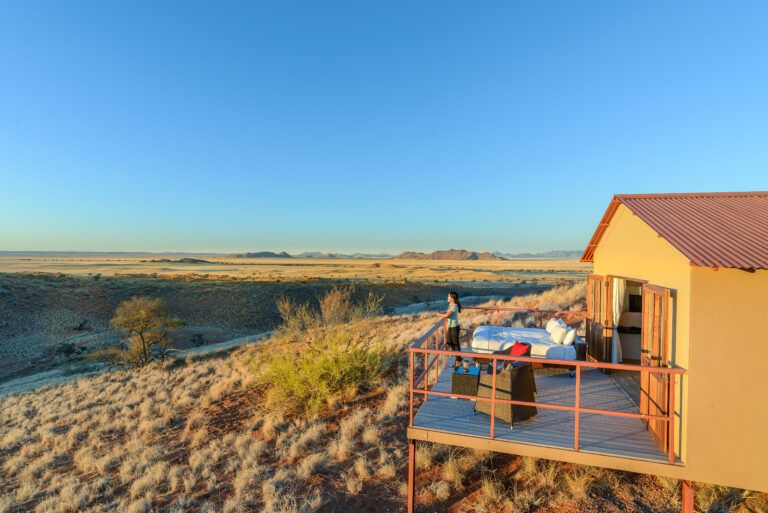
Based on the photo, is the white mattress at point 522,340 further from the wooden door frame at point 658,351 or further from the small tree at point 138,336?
the small tree at point 138,336

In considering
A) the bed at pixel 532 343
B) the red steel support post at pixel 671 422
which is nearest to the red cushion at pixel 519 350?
the bed at pixel 532 343

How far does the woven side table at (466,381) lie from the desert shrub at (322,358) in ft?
11.2

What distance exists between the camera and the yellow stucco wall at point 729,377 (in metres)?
3.77

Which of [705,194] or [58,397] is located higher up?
[705,194]

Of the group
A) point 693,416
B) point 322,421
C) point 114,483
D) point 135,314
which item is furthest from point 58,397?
point 693,416

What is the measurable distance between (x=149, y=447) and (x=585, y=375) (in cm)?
963

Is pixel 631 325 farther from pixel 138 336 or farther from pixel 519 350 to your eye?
pixel 138 336

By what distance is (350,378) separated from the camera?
9.19 metres

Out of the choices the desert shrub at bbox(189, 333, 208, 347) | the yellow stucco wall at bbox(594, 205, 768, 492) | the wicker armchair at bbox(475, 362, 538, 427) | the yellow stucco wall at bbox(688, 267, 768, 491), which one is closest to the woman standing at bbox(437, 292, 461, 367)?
the wicker armchair at bbox(475, 362, 538, 427)

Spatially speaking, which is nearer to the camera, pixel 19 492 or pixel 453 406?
pixel 453 406

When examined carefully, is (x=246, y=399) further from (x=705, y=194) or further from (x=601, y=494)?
(x=705, y=194)

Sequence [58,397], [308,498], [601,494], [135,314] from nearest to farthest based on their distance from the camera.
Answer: [601,494] → [308,498] → [58,397] → [135,314]

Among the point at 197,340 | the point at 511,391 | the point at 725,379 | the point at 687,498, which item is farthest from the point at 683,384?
the point at 197,340

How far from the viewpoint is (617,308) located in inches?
285
